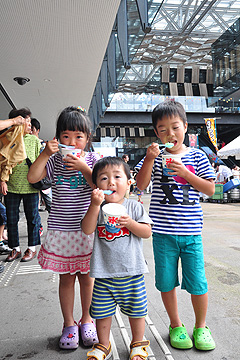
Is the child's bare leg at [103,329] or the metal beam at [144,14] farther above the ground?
the metal beam at [144,14]

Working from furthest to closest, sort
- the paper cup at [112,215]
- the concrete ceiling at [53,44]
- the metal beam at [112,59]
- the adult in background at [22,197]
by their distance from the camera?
the metal beam at [112,59] < the concrete ceiling at [53,44] < the adult in background at [22,197] < the paper cup at [112,215]

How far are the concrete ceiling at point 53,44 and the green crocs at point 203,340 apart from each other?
14.9 ft

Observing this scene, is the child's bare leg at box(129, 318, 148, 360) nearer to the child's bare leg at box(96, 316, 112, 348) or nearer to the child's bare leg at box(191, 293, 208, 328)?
the child's bare leg at box(96, 316, 112, 348)

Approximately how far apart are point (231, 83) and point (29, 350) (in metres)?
19.9

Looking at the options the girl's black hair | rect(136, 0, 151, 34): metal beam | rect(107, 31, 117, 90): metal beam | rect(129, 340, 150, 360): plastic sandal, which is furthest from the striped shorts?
rect(107, 31, 117, 90): metal beam

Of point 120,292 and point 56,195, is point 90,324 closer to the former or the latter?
point 120,292

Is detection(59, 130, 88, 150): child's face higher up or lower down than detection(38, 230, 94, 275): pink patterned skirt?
higher up

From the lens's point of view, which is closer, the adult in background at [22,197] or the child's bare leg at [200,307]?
the child's bare leg at [200,307]

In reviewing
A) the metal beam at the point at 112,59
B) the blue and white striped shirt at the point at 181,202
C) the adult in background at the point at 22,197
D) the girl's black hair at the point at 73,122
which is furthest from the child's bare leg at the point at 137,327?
the metal beam at the point at 112,59

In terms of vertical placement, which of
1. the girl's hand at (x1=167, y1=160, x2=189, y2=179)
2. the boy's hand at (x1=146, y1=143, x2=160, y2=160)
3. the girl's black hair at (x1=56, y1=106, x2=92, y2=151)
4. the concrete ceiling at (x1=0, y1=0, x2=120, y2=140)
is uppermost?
the concrete ceiling at (x1=0, y1=0, x2=120, y2=140)

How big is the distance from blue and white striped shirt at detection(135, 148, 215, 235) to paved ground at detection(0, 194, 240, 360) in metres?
0.70

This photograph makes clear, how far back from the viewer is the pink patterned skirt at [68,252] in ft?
6.09

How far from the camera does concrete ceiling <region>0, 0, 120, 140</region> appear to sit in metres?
4.64

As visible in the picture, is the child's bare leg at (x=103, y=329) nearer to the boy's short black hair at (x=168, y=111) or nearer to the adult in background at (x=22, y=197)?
the boy's short black hair at (x=168, y=111)
